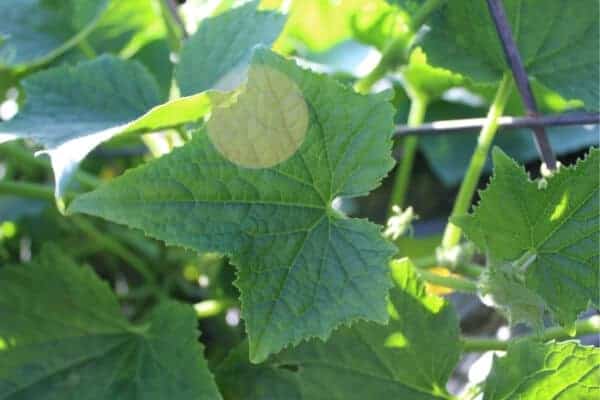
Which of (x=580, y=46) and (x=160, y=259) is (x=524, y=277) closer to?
(x=580, y=46)

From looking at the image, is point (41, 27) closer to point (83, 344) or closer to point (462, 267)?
point (83, 344)

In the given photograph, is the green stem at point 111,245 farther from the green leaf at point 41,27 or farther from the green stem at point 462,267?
the green stem at point 462,267

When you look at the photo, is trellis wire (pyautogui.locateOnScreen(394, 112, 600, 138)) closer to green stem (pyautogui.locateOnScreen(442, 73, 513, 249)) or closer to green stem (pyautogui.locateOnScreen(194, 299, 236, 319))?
green stem (pyautogui.locateOnScreen(442, 73, 513, 249))

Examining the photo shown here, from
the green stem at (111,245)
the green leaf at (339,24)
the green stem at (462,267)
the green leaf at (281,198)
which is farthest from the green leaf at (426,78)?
the green stem at (111,245)

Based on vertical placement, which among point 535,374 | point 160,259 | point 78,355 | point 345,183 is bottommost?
point 160,259

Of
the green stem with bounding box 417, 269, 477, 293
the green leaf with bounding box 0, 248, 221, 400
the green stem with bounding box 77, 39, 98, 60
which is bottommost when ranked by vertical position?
the green leaf with bounding box 0, 248, 221, 400

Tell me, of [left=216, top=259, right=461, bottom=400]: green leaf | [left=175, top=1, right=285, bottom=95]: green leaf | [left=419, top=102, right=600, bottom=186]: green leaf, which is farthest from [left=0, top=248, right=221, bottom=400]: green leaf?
[left=419, top=102, right=600, bottom=186]: green leaf

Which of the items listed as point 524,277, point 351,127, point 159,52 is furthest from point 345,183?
point 159,52
